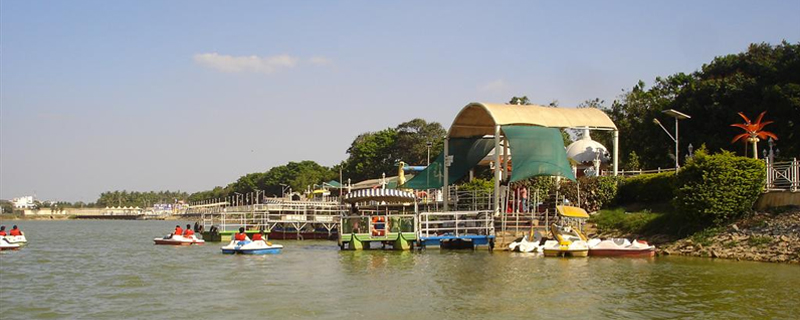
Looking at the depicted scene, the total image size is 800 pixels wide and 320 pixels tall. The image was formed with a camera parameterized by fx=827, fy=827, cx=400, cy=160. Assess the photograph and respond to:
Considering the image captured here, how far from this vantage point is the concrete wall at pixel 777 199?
1293 inches

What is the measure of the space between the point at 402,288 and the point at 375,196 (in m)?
20.3

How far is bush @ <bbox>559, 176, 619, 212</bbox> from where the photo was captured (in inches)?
1700

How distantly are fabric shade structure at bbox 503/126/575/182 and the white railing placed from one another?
9.43m

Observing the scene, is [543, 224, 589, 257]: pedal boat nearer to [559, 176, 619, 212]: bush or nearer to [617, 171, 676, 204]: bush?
[617, 171, 676, 204]: bush

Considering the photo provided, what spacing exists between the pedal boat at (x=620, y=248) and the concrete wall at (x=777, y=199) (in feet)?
15.5

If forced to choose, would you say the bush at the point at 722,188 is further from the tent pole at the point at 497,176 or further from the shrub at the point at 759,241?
the tent pole at the point at 497,176

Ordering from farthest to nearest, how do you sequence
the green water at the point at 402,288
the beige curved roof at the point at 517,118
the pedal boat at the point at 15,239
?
the pedal boat at the point at 15,239 → the beige curved roof at the point at 517,118 → the green water at the point at 402,288

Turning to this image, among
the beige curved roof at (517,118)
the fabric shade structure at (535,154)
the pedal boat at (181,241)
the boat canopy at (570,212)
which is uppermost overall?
the beige curved roof at (517,118)

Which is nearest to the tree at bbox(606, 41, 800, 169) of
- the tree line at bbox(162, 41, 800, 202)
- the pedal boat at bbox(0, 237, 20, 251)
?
the tree line at bbox(162, 41, 800, 202)

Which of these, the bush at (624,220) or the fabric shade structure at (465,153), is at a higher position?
the fabric shade structure at (465,153)

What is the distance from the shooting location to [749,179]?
33938 mm

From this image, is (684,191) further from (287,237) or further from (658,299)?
(287,237)

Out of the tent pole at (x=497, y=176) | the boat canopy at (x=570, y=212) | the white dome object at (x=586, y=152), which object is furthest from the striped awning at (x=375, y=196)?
the white dome object at (x=586, y=152)

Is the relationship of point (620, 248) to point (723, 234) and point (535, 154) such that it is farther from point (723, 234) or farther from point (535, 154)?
point (535, 154)
